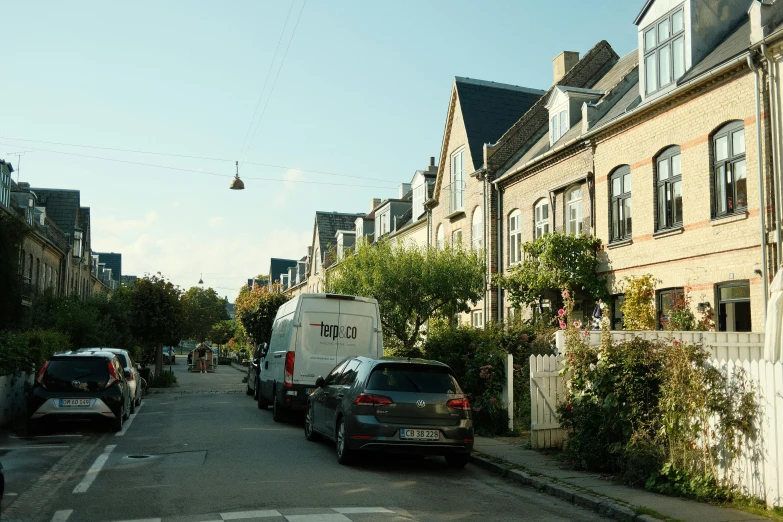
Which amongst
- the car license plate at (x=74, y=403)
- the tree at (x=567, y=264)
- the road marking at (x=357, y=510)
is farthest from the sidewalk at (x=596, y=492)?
the tree at (x=567, y=264)

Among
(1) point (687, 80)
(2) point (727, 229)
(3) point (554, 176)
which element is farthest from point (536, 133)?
(2) point (727, 229)

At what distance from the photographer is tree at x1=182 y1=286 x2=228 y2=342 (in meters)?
88.8

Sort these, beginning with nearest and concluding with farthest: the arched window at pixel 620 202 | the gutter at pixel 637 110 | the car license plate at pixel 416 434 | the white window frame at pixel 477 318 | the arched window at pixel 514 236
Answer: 1. the car license plate at pixel 416 434
2. the gutter at pixel 637 110
3. the arched window at pixel 620 202
4. the arched window at pixel 514 236
5. the white window frame at pixel 477 318

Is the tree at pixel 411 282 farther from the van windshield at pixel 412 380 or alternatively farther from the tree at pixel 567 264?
the van windshield at pixel 412 380

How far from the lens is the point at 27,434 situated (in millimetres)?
14352

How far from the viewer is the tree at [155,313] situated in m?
34.7

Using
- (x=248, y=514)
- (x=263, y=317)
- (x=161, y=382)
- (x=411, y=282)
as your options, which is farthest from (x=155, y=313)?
(x=248, y=514)

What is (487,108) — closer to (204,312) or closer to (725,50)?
(725,50)

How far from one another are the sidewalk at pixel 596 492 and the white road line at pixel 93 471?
210 inches

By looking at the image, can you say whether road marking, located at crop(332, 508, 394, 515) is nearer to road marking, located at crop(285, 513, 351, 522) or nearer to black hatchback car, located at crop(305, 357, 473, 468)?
road marking, located at crop(285, 513, 351, 522)

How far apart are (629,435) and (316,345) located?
8.52 metres

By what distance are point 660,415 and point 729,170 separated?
28.8ft

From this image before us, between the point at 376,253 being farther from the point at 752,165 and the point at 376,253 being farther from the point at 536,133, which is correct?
the point at 752,165

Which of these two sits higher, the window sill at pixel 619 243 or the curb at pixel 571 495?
the window sill at pixel 619 243
